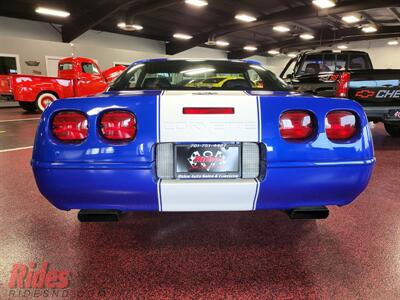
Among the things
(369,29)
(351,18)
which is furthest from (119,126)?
(369,29)

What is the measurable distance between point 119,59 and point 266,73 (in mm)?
15960

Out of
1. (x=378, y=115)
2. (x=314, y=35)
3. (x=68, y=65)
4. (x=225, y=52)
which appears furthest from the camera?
(x=225, y=52)

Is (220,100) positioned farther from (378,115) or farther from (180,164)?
(378,115)

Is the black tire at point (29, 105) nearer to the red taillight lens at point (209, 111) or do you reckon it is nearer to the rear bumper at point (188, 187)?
the rear bumper at point (188, 187)

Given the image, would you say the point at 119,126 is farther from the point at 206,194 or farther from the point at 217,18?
the point at 217,18

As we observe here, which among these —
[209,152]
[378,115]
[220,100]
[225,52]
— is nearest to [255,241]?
[209,152]

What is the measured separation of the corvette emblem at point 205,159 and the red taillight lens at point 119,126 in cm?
28

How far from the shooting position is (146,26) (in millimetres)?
15656

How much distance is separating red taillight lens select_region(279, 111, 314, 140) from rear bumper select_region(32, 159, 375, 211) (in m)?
0.14

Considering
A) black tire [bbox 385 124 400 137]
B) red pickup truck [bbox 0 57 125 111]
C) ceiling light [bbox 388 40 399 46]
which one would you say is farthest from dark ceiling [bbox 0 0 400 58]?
black tire [bbox 385 124 400 137]

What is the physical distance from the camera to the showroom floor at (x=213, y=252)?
1.29m

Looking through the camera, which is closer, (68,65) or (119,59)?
(68,65)

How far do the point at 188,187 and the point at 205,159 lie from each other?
14 cm

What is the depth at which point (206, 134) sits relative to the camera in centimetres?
124
